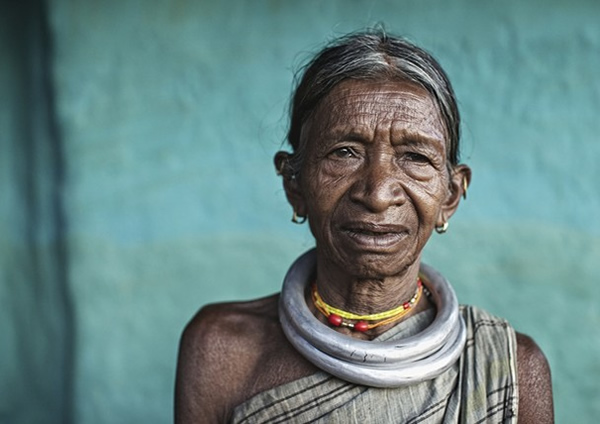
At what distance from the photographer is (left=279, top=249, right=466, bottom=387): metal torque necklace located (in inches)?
93.7

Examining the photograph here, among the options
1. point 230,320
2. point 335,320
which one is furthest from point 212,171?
point 335,320

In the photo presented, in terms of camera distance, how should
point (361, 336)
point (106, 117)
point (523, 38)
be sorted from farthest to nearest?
point (106, 117)
point (523, 38)
point (361, 336)

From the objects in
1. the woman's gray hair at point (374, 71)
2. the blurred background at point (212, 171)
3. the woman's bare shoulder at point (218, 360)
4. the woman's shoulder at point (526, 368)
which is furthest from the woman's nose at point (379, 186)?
the blurred background at point (212, 171)

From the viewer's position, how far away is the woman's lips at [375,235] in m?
2.36

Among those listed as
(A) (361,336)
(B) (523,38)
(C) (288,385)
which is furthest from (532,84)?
(C) (288,385)

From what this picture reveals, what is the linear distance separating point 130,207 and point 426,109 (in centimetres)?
210

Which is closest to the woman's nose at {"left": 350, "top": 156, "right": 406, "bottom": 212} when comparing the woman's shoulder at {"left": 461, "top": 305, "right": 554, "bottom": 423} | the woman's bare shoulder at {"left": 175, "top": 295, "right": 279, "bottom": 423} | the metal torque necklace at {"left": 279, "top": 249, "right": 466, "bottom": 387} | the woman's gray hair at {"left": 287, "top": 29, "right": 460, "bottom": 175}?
the woman's gray hair at {"left": 287, "top": 29, "right": 460, "bottom": 175}

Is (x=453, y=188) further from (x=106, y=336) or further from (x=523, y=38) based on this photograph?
(x=106, y=336)

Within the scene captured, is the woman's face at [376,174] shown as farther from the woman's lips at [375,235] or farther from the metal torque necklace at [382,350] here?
the metal torque necklace at [382,350]

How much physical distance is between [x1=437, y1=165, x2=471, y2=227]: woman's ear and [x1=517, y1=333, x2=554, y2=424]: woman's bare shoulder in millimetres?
480

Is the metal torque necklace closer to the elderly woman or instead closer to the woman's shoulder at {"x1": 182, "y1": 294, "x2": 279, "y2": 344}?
the elderly woman

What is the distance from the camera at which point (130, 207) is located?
4.10 m

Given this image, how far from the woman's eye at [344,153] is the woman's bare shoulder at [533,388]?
816 millimetres

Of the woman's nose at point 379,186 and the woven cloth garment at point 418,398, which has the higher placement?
the woman's nose at point 379,186
